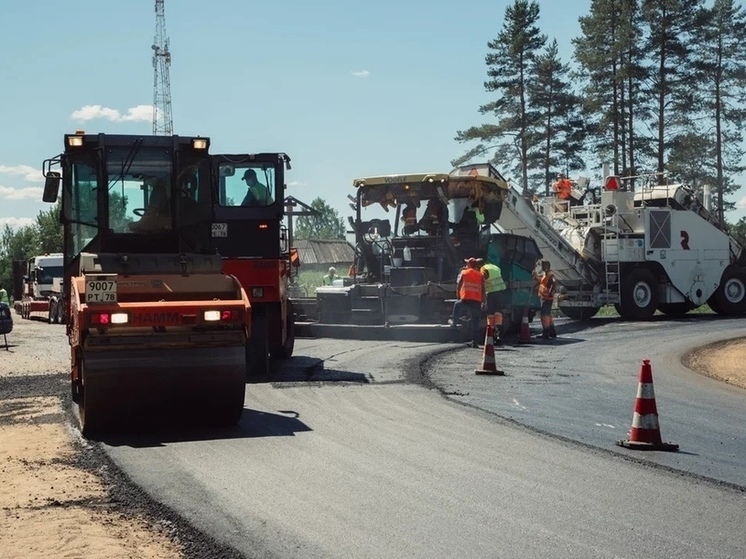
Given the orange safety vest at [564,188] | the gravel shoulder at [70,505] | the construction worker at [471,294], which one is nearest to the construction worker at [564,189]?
the orange safety vest at [564,188]

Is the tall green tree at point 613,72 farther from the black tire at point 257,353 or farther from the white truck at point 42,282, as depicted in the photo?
the black tire at point 257,353

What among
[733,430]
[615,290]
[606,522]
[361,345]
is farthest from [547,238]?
[606,522]

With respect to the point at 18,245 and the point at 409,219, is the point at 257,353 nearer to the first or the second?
the point at 409,219

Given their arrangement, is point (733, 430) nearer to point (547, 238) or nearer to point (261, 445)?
point (261, 445)

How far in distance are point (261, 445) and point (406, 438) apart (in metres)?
1.26

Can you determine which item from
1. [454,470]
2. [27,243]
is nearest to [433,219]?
[454,470]

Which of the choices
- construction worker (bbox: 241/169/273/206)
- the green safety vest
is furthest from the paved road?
construction worker (bbox: 241/169/273/206)

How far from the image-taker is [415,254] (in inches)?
798

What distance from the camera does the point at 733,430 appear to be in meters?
9.99

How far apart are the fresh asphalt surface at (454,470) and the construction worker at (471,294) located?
436 centimetres

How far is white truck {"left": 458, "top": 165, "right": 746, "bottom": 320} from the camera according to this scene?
25.0 m

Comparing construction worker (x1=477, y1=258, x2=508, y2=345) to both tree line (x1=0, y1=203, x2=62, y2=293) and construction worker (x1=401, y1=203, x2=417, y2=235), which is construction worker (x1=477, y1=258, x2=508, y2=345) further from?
tree line (x1=0, y1=203, x2=62, y2=293)

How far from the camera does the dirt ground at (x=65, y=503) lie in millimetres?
5859

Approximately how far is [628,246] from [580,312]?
220 cm
